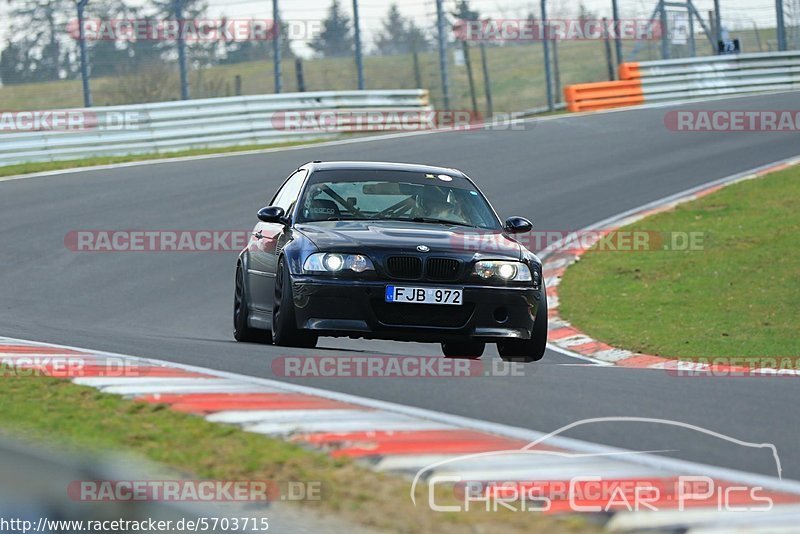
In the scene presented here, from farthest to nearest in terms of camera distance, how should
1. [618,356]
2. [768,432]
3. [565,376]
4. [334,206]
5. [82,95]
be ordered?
[82,95], [618,356], [334,206], [565,376], [768,432]

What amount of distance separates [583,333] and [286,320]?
4315 mm

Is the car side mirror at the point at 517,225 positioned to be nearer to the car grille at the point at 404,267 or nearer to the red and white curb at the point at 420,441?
the car grille at the point at 404,267

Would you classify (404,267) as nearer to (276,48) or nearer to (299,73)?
(276,48)

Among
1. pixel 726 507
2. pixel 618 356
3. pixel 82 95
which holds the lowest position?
pixel 618 356

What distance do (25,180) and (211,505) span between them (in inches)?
628

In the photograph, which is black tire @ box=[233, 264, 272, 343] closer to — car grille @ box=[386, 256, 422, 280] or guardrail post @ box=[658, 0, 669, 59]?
car grille @ box=[386, 256, 422, 280]

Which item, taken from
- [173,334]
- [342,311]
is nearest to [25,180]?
[173,334]

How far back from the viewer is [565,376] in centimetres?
722

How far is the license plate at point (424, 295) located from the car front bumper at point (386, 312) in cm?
3

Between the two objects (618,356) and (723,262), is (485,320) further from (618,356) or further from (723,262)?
(723,262)

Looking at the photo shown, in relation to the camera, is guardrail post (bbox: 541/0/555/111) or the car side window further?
guardrail post (bbox: 541/0/555/111)
